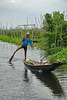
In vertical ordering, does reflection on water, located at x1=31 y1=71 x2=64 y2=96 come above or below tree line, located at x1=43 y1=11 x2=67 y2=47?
below

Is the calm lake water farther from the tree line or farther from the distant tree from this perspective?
the distant tree

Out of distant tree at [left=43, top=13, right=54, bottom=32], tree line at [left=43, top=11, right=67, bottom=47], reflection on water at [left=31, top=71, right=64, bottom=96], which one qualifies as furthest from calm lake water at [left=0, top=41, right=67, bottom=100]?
distant tree at [left=43, top=13, right=54, bottom=32]

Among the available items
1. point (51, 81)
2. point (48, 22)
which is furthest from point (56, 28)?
point (51, 81)

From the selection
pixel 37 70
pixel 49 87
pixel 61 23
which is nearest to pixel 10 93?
pixel 49 87

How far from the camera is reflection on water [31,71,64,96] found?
26.2 feet

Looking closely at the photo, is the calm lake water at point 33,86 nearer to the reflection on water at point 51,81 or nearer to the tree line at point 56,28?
the reflection on water at point 51,81

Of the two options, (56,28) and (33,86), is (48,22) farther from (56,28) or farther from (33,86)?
(33,86)

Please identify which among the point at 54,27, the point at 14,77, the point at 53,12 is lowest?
the point at 14,77

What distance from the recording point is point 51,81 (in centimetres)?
975

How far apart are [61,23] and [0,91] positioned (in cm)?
2144

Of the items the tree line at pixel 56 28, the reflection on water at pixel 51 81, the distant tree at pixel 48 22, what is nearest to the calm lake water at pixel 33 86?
the reflection on water at pixel 51 81

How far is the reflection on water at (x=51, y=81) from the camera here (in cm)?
799

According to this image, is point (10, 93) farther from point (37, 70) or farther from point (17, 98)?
point (37, 70)

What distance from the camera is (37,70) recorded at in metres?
11.5
